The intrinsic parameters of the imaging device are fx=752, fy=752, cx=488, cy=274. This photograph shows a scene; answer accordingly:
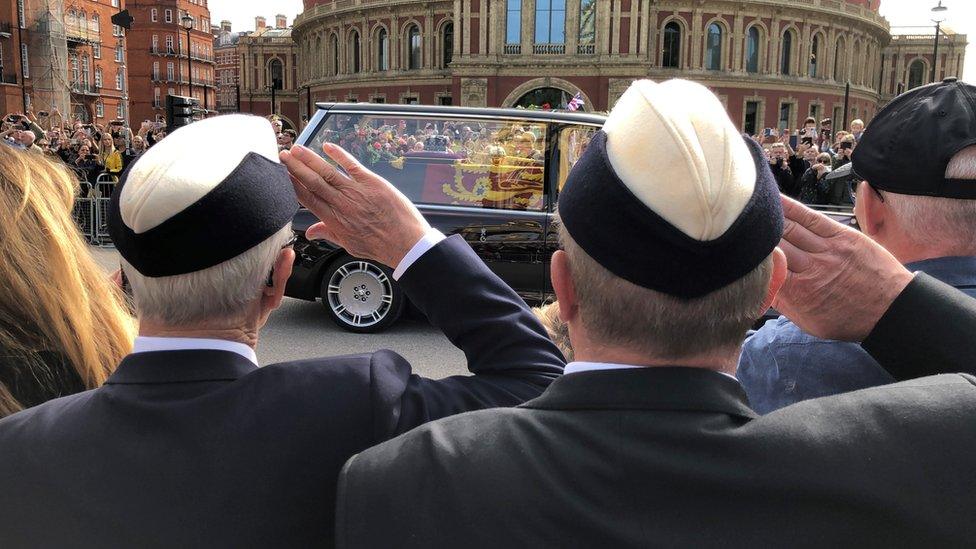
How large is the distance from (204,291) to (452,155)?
21.2ft

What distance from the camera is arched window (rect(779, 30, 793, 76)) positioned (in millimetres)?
54800

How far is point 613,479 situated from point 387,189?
875mm

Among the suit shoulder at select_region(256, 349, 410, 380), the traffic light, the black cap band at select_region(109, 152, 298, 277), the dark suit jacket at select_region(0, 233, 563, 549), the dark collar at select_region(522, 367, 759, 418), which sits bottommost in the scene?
the dark suit jacket at select_region(0, 233, 563, 549)

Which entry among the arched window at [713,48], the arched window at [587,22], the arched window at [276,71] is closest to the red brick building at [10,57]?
the arched window at [276,71]

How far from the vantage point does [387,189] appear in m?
1.61

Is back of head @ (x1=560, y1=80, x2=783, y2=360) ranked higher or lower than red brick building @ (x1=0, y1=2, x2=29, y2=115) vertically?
lower

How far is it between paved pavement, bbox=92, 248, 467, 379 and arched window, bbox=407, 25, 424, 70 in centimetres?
5186

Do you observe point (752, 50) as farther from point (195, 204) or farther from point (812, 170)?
point (195, 204)

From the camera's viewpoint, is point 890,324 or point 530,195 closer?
point 890,324

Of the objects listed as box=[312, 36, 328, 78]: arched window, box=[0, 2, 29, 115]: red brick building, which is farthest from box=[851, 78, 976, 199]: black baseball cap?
box=[312, 36, 328, 78]: arched window

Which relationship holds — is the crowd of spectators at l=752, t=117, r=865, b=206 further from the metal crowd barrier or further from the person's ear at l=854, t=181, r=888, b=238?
the metal crowd barrier

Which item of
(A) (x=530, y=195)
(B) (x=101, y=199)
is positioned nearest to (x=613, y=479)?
(A) (x=530, y=195)

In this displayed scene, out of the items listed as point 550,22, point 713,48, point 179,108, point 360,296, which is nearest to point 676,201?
point 360,296

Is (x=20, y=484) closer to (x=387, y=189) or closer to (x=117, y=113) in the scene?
(x=387, y=189)
